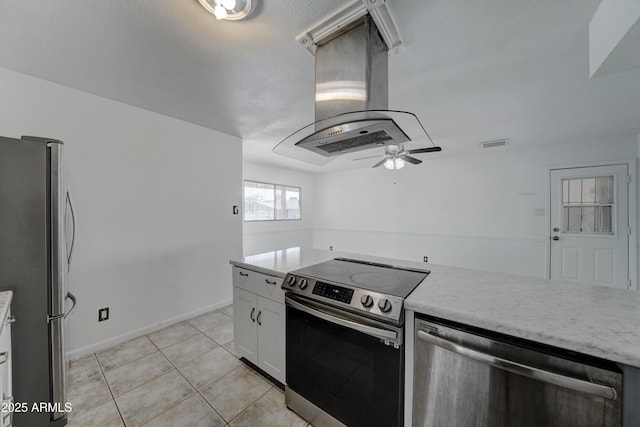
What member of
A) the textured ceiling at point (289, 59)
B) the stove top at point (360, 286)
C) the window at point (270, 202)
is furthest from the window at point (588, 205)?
the window at point (270, 202)

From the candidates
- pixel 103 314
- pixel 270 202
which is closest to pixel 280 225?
pixel 270 202

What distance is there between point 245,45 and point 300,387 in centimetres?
226

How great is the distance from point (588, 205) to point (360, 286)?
450 centimetres

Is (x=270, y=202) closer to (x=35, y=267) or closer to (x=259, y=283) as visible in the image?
(x=259, y=283)

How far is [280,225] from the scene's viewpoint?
5.78 m

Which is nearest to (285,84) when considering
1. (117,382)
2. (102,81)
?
(102,81)

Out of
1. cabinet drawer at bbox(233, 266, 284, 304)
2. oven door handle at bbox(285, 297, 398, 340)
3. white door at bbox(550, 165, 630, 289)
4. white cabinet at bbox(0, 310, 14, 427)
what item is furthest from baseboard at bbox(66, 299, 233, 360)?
white door at bbox(550, 165, 630, 289)

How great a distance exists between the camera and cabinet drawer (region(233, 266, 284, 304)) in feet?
5.48

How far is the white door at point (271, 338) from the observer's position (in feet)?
5.42

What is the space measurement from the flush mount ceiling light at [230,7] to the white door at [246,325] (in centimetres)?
181

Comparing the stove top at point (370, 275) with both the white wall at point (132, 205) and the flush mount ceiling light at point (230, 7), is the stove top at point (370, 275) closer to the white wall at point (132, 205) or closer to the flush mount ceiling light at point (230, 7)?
the flush mount ceiling light at point (230, 7)

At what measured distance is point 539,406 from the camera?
0.83 m

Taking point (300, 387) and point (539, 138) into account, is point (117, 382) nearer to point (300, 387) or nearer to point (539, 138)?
point (300, 387)

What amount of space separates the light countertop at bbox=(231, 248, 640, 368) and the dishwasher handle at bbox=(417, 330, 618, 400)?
0.10 metres
